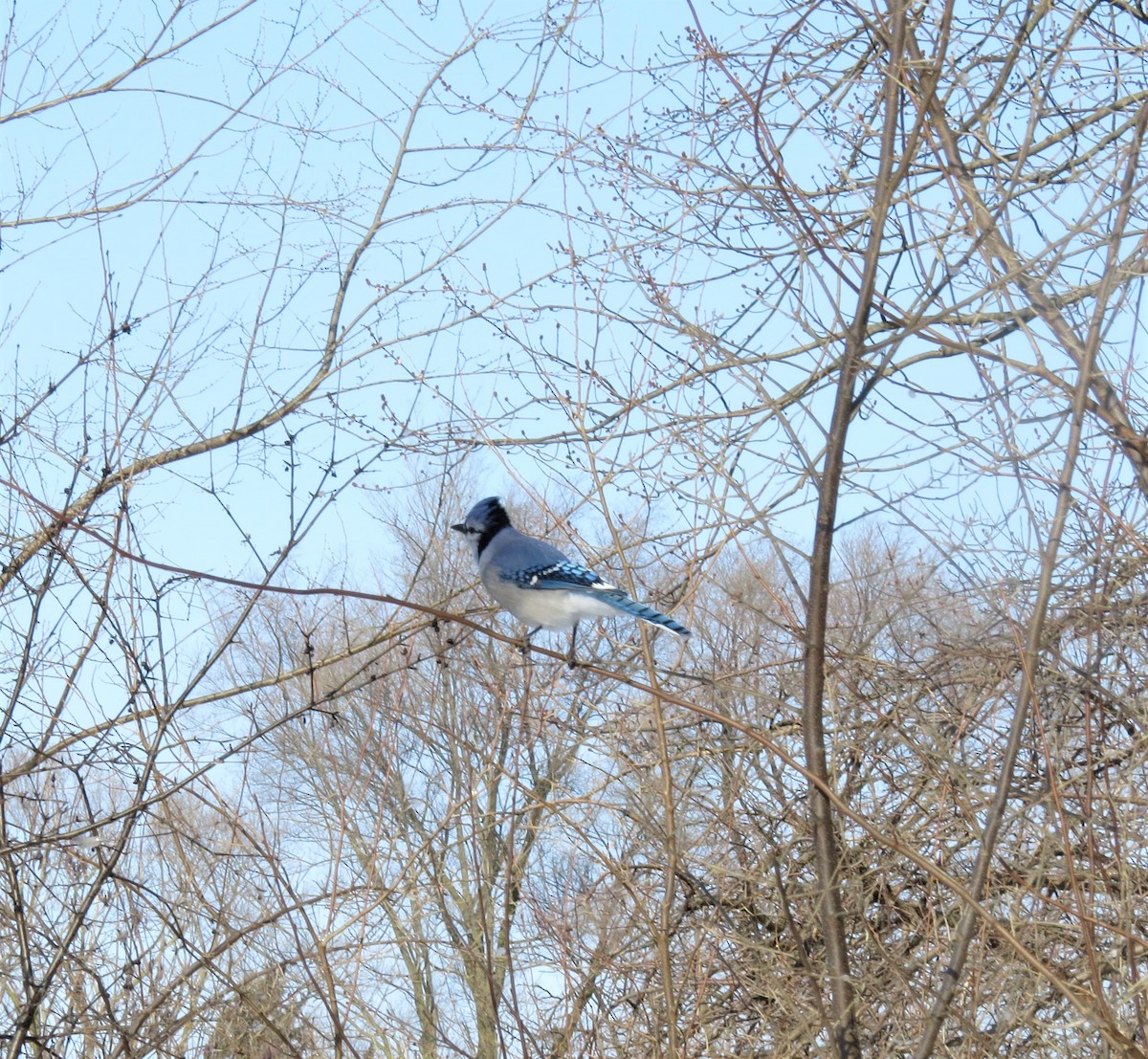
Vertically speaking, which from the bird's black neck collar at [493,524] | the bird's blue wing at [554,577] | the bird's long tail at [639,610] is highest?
the bird's black neck collar at [493,524]

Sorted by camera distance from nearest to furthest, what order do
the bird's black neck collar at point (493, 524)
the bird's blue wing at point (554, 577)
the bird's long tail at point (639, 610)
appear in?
the bird's long tail at point (639, 610), the bird's blue wing at point (554, 577), the bird's black neck collar at point (493, 524)

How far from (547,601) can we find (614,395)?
3.74 ft

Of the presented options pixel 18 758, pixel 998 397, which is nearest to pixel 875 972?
pixel 998 397

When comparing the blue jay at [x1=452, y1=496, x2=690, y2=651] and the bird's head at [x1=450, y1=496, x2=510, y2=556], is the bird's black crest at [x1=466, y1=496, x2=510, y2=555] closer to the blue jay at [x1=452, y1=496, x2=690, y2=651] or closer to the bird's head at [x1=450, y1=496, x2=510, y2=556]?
the bird's head at [x1=450, y1=496, x2=510, y2=556]

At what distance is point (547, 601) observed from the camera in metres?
4.16

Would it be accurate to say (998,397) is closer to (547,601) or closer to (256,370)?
(547,601)

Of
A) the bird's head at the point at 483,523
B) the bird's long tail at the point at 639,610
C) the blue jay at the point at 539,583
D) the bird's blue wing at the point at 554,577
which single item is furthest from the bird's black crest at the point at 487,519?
the bird's long tail at the point at 639,610

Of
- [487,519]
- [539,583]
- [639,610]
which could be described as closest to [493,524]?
[487,519]

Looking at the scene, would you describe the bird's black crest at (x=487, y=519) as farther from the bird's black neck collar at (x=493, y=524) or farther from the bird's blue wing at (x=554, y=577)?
the bird's blue wing at (x=554, y=577)

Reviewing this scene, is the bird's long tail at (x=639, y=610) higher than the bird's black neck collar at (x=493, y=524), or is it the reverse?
the bird's black neck collar at (x=493, y=524)

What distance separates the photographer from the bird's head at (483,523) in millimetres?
4738

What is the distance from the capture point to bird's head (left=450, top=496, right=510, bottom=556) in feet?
15.5

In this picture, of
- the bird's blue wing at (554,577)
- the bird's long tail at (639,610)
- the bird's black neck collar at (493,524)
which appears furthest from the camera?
the bird's black neck collar at (493,524)

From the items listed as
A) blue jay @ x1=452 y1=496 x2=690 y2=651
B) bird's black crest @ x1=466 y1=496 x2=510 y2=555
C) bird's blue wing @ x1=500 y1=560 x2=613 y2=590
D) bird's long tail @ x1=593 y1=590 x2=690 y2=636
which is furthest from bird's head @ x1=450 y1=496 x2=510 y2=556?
bird's long tail @ x1=593 y1=590 x2=690 y2=636
